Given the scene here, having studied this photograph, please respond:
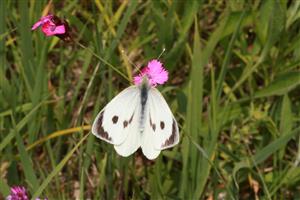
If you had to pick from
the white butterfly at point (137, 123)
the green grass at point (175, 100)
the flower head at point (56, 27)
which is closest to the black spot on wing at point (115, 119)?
the white butterfly at point (137, 123)

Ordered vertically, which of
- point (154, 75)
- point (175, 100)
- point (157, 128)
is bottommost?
point (157, 128)

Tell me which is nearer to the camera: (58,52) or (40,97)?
(40,97)

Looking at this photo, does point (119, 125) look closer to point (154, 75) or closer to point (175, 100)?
point (154, 75)

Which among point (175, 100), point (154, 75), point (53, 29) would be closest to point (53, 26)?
point (53, 29)

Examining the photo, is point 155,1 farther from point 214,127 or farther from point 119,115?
point 119,115

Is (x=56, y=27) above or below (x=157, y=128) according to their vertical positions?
above

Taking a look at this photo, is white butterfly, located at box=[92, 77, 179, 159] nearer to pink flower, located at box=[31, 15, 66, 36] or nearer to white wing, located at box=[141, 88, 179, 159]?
white wing, located at box=[141, 88, 179, 159]

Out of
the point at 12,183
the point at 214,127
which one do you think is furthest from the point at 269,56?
the point at 12,183
